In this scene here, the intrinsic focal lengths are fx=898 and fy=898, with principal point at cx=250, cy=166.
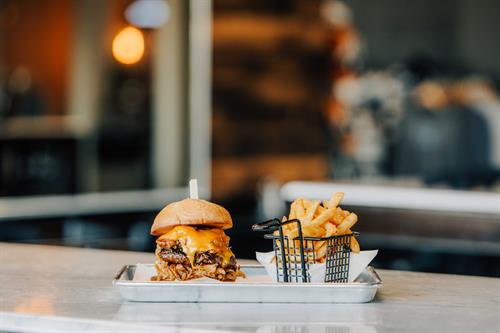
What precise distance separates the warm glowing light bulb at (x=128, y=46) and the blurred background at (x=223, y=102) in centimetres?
1

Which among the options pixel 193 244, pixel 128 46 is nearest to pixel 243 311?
pixel 193 244

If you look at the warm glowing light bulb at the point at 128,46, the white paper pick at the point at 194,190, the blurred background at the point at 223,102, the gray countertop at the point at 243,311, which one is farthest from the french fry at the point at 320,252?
the warm glowing light bulb at the point at 128,46

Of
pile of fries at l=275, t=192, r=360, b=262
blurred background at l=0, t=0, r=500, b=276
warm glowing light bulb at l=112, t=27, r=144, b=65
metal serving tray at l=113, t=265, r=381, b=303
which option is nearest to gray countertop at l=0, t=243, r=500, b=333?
metal serving tray at l=113, t=265, r=381, b=303

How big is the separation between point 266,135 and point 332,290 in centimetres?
530

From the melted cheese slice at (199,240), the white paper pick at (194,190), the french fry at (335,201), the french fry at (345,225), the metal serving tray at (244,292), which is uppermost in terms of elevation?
the white paper pick at (194,190)

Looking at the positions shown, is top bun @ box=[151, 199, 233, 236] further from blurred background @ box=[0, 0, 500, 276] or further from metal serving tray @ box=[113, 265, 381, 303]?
blurred background @ box=[0, 0, 500, 276]

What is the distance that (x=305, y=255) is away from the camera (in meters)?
1.78

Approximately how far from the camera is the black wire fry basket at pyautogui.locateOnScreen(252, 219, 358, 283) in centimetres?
176

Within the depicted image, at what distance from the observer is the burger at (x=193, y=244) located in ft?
5.66

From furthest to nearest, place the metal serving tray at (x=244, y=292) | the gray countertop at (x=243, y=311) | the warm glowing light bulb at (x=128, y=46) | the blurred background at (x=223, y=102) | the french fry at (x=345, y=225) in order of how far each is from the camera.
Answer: the warm glowing light bulb at (x=128, y=46) < the blurred background at (x=223, y=102) < the french fry at (x=345, y=225) < the metal serving tray at (x=244, y=292) < the gray countertop at (x=243, y=311)

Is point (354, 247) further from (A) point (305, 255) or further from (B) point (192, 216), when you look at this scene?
(B) point (192, 216)

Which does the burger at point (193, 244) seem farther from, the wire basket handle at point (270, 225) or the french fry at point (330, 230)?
→ the french fry at point (330, 230)

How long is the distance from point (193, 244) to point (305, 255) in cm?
23

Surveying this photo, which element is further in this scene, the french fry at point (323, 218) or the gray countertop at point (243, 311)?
the french fry at point (323, 218)
